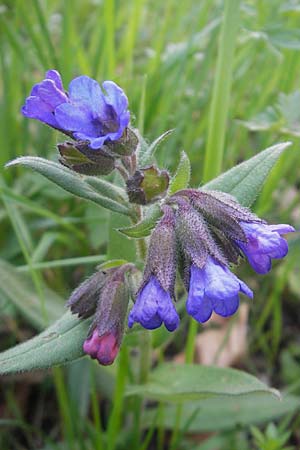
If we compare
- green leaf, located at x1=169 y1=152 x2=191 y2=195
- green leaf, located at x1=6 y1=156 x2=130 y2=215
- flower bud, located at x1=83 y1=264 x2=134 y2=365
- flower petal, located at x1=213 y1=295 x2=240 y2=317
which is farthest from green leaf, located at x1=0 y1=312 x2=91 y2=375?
flower petal, located at x1=213 y1=295 x2=240 y2=317

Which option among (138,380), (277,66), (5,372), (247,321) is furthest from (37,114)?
(277,66)

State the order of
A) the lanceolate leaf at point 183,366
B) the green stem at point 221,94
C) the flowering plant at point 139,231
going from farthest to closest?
1. the green stem at point 221,94
2. the lanceolate leaf at point 183,366
3. the flowering plant at point 139,231

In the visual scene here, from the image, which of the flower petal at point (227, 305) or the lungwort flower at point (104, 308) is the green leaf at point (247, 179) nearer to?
the lungwort flower at point (104, 308)

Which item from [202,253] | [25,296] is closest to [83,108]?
[202,253]

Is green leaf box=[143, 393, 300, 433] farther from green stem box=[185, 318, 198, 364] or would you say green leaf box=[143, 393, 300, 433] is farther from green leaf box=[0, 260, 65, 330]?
green leaf box=[0, 260, 65, 330]

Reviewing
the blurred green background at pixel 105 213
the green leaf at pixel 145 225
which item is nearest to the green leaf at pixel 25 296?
the blurred green background at pixel 105 213

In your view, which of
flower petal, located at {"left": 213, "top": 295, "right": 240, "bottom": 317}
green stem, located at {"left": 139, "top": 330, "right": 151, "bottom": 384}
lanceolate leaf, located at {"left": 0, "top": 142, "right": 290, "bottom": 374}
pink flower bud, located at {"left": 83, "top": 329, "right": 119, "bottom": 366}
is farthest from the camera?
green stem, located at {"left": 139, "top": 330, "right": 151, "bottom": 384}

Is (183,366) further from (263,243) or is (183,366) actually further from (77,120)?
(77,120)
